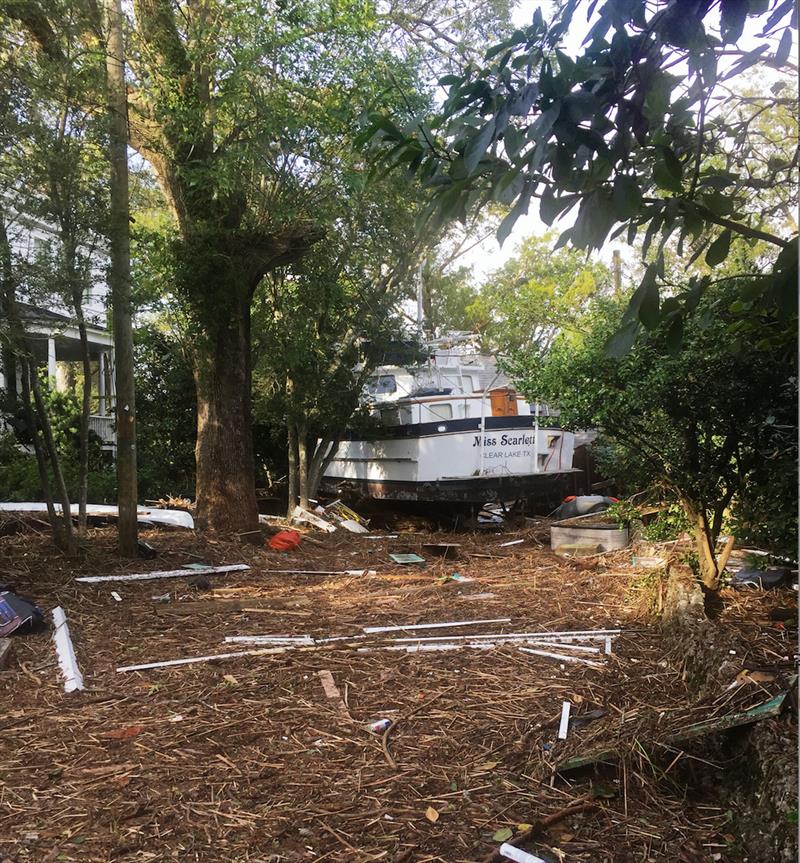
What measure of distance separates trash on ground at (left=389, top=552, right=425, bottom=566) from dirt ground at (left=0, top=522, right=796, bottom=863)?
252cm

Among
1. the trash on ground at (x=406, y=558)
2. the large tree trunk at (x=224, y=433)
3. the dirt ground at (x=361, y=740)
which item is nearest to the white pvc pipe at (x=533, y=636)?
the dirt ground at (x=361, y=740)

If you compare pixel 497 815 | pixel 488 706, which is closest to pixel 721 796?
pixel 497 815

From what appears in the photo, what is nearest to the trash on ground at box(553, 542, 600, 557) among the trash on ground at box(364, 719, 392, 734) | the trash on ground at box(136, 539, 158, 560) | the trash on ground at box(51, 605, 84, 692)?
the trash on ground at box(136, 539, 158, 560)

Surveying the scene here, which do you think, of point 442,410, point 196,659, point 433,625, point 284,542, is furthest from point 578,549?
point 196,659

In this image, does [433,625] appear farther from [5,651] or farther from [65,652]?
[5,651]

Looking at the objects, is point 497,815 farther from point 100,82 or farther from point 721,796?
point 100,82

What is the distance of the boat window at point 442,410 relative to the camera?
14.0 meters

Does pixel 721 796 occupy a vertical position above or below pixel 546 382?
below

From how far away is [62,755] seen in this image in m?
3.91

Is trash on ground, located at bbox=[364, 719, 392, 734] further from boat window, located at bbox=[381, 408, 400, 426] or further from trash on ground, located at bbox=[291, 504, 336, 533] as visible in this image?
boat window, located at bbox=[381, 408, 400, 426]

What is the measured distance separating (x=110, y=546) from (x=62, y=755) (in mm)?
5561

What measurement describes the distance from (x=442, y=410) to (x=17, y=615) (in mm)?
9080

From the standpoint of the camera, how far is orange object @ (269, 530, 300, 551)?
1045 cm

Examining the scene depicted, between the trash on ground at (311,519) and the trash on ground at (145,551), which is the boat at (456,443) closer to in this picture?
the trash on ground at (311,519)
